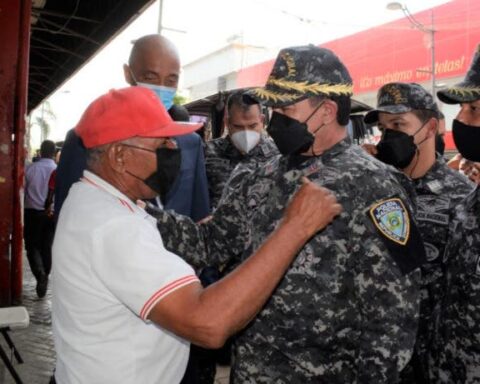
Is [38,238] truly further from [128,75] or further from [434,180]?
[434,180]

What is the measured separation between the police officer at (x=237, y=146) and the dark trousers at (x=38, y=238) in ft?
13.3

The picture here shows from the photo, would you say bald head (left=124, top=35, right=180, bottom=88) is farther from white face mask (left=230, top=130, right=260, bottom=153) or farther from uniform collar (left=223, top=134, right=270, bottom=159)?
uniform collar (left=223, top=134, right=270, bottom=159)

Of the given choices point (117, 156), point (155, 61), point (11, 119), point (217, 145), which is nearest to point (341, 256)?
point (117, 156)

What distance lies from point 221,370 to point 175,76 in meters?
2.86

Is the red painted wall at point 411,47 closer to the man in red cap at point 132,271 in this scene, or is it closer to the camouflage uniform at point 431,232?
the camouflage uniform at point 431,232

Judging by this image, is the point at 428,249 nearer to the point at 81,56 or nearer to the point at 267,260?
the point at 267,260

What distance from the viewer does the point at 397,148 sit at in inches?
116

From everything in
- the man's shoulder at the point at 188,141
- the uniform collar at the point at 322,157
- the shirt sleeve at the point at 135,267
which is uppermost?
the uniform collar at the point at 322,157

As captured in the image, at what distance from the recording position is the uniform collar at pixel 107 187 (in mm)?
1593

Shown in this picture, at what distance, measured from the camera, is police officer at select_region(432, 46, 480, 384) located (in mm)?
2008

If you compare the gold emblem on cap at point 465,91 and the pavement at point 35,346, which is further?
the pavement at point 35,346

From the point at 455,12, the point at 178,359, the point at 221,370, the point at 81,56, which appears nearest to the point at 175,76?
the point at 178,359

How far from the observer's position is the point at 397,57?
21219 millimetres

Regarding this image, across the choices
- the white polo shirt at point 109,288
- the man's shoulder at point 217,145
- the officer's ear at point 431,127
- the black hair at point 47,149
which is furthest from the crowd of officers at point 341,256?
the black hair at point 47,149
